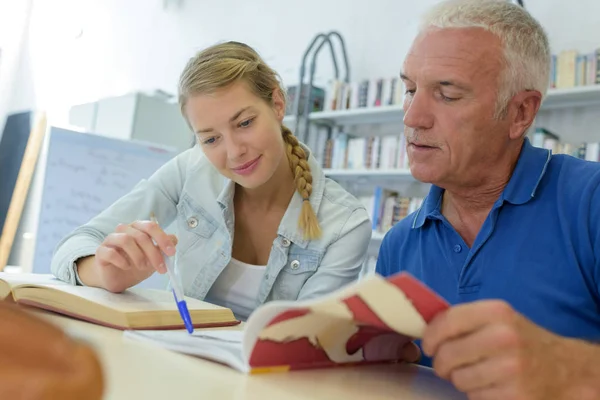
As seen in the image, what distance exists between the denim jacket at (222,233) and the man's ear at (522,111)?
0.40 meters

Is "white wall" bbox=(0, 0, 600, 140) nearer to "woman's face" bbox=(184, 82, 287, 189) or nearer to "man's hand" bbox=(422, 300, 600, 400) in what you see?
"woman's face" bbox=(184, 82, 287, 189)

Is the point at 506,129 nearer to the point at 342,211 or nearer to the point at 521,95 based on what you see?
the point at 521,95

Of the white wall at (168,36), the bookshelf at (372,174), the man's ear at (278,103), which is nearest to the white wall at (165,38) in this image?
the white wall at (168,36)

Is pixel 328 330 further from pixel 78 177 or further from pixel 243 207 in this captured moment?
pixel 78 177

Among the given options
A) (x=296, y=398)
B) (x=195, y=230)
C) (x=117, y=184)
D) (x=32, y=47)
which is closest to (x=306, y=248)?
(x=195, y=230)

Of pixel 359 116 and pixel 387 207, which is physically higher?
pixel 359 116

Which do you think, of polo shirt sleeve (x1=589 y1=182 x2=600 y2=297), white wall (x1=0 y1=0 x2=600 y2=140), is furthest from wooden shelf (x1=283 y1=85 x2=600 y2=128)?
polo shirt sleeve (x1=589 y1=182 x2=600 y2=297)

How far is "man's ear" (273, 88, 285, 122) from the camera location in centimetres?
143

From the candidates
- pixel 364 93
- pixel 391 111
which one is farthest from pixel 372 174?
pixel 364 93

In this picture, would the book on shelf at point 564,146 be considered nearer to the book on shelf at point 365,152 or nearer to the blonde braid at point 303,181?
the book on shelf at point 365,152

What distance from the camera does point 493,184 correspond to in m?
1.04

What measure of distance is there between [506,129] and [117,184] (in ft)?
7.32

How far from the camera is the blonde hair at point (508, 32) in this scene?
101cm

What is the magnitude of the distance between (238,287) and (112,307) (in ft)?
1.66
